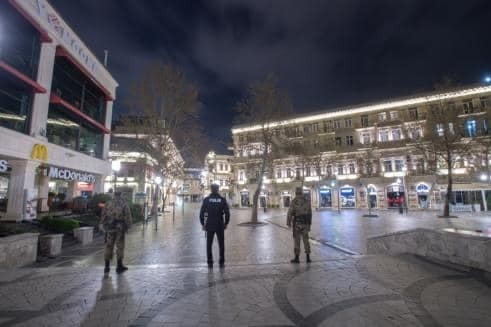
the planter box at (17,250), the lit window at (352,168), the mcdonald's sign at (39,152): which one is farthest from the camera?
the lit window at (352,168)

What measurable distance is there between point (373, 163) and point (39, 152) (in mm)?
36714

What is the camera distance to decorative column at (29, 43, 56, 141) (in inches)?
627

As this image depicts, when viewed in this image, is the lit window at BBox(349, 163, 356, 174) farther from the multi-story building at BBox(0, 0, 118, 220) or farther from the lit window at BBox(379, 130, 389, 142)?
the multi-story building at BBox(0, 0, 118, 220)

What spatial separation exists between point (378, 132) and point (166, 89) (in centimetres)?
2970

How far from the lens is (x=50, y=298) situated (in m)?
4.09

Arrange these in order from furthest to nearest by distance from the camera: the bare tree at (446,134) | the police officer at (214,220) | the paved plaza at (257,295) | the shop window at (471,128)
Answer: the shop window at (471,128) → the bare tree at (446,134) → the police officer at (214,220) → the paved plaza at (257,295)

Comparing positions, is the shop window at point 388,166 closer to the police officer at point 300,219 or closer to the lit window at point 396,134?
the lit window at point 396,134

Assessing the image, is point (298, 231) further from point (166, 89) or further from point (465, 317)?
point (166, 89)

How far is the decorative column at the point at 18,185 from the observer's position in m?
14.5

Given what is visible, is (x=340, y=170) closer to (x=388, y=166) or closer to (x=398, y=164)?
(x=388, y=166)

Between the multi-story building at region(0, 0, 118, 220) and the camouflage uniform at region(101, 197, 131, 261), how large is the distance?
12.4m

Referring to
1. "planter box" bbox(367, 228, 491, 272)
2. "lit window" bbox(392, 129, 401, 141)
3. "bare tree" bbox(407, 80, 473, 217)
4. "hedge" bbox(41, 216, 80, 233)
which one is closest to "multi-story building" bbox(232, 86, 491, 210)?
"lit window" bbox(392, 129, 401, 141)

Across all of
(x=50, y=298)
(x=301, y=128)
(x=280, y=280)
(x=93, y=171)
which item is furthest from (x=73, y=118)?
(x=301, y=128)

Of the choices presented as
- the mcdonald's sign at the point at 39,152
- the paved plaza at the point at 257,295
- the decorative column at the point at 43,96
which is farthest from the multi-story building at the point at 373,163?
the paved plaza at the point at 257,295
